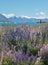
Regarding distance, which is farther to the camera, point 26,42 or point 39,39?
point 39,39

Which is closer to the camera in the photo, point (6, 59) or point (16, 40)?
point (6, 59)

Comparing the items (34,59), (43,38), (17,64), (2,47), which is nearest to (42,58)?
(34,59)

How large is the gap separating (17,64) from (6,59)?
0.69 feet

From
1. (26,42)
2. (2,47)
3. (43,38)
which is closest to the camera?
(2,47)

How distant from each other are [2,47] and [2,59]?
1047mm

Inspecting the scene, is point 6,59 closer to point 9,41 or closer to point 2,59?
point 2,59

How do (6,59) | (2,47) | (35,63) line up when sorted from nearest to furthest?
(35,63)
(6,59)
(2,47)

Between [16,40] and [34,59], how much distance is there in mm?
1691

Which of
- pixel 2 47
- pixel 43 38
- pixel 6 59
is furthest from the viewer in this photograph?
pixel 43 38

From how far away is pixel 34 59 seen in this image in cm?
329

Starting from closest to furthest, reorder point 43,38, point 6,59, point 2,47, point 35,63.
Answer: point 35,63 → point 6,59 → point 2,47 → point 43,38

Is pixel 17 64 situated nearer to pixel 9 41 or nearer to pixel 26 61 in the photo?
pixel 26 61

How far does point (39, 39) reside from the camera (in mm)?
4977

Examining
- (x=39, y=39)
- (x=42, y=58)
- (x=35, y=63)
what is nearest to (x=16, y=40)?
(x=39, y=39)
